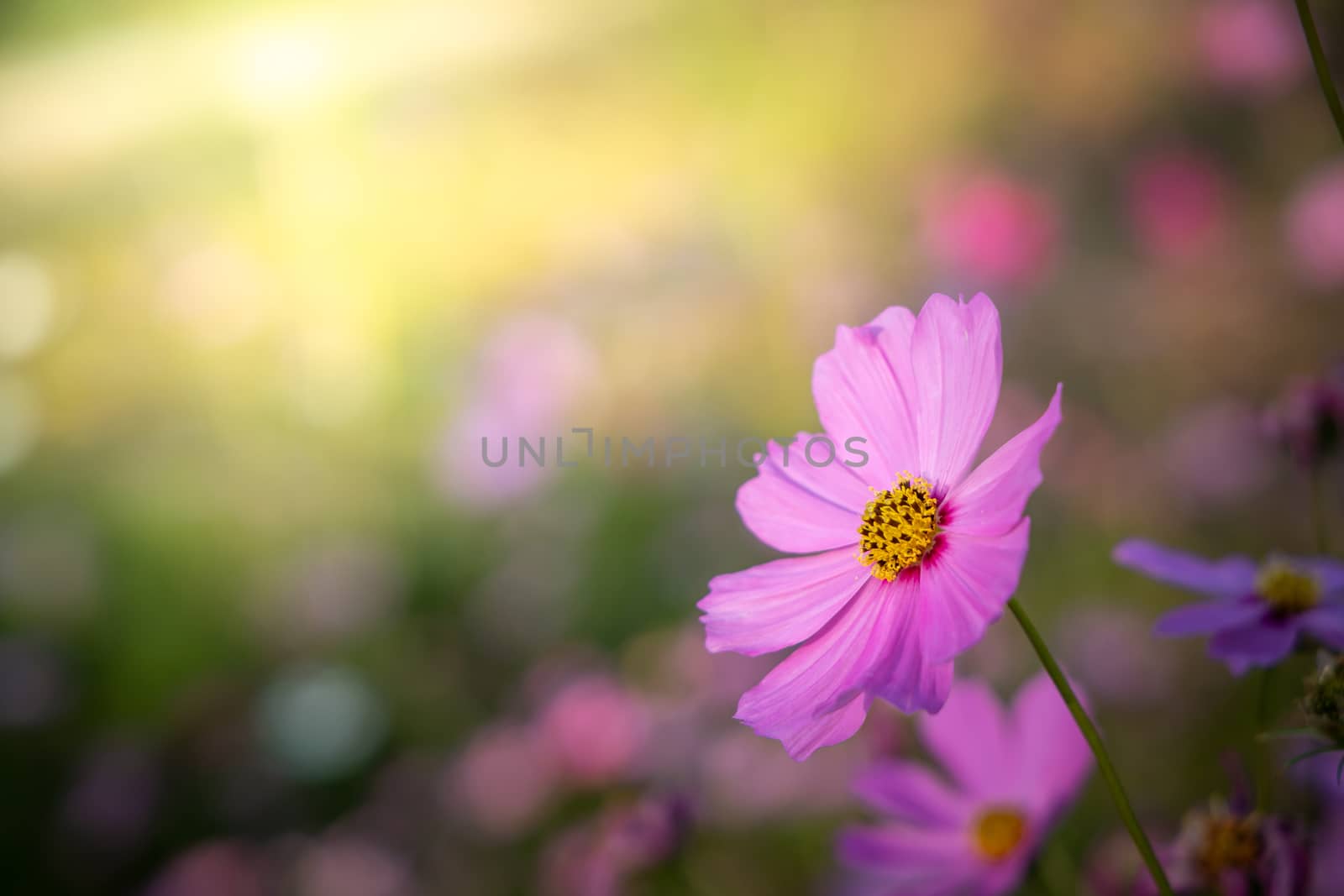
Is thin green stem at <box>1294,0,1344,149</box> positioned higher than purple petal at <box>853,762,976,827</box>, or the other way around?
thin green stem at <box>1294,0,1344,149</box>

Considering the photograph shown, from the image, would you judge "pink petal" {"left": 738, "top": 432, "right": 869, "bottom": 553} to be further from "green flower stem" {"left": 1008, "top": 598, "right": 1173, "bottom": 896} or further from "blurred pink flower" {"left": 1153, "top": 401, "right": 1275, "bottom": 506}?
"blurred pink flower" {"left": 1153, "top": 401, "right": 1275, "bottom": 506}

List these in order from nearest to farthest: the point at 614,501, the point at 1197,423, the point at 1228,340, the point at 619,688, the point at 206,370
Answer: the point at 619,688 → the point at 1197,423 → the point at 1228,340 → the point at 614,501 → the point at 206,370

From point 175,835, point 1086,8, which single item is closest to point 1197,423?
point 1086,8

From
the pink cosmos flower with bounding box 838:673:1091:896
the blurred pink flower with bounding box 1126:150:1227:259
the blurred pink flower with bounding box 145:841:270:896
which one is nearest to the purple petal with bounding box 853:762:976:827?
the pink cosmos flower with bounding box 838:673:1091:896

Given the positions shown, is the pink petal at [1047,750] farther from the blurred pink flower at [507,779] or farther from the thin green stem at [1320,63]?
the blurred pink flower at [507,779]

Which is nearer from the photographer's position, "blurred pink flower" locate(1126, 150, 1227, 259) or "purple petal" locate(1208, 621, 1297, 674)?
"purple petal" locate(1208, 621, 1297, 674)

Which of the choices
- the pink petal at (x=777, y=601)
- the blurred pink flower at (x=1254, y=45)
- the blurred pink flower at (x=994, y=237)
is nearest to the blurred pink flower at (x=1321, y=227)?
the blurred pink flower at (x=1254, y=45)

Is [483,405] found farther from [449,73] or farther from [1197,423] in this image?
[1197,423]
